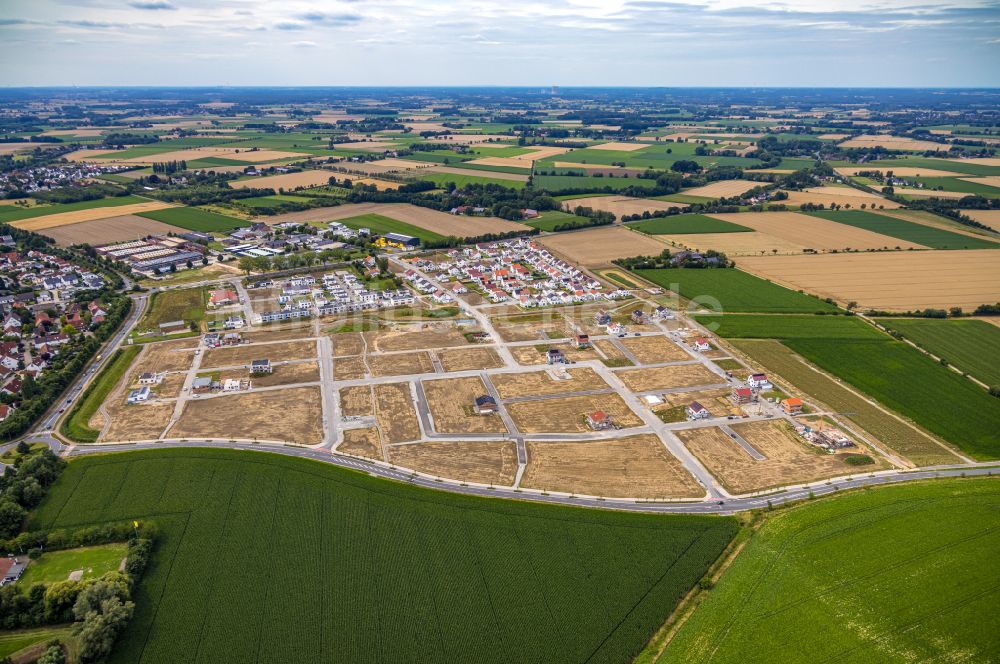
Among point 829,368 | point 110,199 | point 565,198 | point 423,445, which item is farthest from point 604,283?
point 110,199

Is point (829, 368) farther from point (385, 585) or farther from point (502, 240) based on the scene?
point (502, 240)

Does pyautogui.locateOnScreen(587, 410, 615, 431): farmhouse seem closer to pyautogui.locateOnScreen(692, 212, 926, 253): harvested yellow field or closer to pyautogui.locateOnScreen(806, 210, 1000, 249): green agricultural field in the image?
pyautogui.locateOnScreen(692, 212, 926, 253): harvested yellow field

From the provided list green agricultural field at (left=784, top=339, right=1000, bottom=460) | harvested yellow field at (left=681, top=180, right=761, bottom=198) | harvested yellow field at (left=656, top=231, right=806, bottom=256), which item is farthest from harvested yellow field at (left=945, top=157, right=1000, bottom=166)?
green agricultural field at (left=784, top=339, right=1000, bottom=460)

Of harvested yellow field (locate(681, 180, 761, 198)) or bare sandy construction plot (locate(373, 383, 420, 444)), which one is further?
harvested yellow field (locate(681, 180, 761, 198))

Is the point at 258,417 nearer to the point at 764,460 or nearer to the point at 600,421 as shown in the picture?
the point at 600,421

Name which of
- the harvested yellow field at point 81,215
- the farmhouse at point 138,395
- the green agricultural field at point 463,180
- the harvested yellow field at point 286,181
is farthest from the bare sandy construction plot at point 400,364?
the harvested yellow field at point 286,181

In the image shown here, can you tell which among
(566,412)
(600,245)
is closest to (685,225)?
(600,245)
